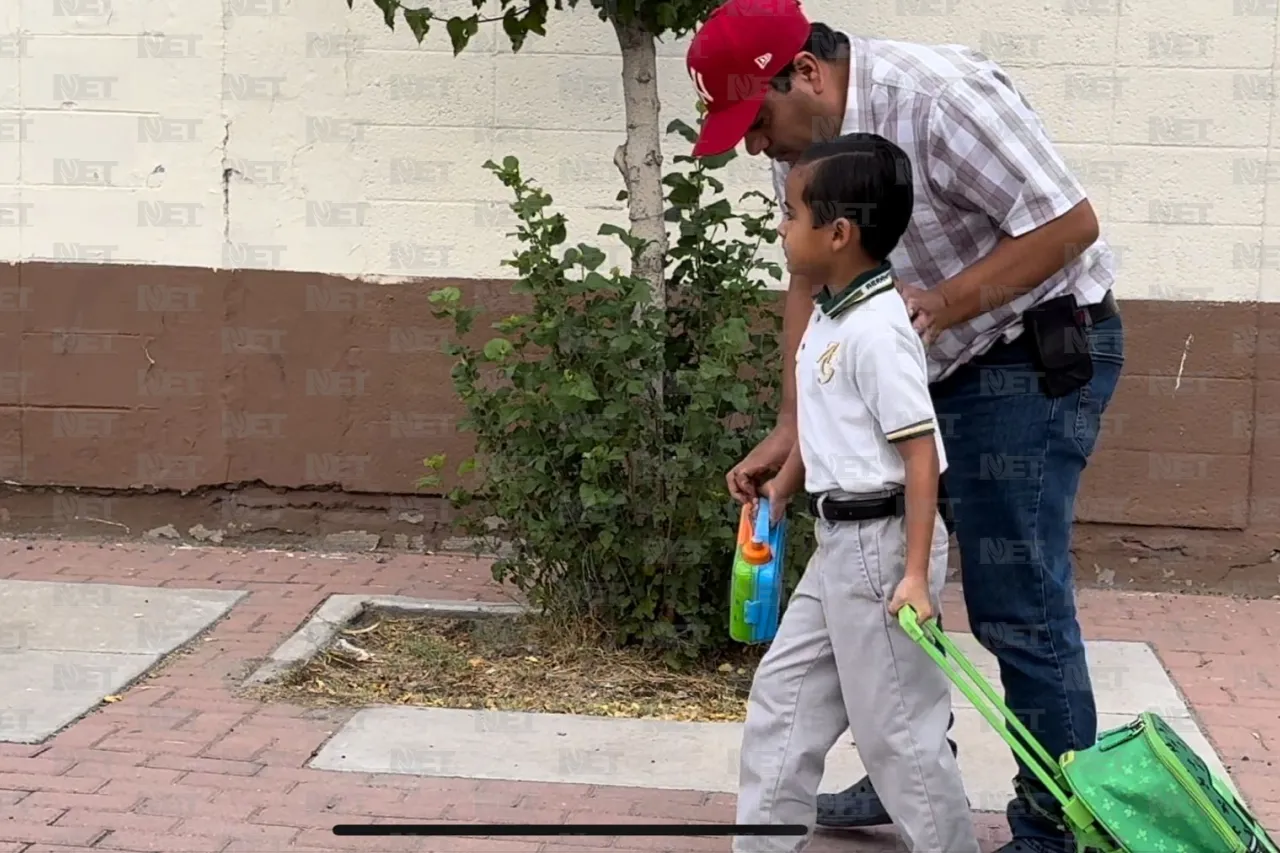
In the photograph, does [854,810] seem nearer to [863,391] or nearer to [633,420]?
[863,391]

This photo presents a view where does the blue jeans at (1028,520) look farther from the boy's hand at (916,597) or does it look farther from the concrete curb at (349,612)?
the concrete curb at (349,612)

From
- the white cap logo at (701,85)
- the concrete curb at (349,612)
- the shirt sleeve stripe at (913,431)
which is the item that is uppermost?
the white cap logo at (701,85)

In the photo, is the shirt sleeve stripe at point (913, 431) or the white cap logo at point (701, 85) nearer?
the shirt sleeve stripe at point (913, 431)

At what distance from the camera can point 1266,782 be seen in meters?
4.48

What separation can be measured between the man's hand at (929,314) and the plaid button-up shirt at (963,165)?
182mm

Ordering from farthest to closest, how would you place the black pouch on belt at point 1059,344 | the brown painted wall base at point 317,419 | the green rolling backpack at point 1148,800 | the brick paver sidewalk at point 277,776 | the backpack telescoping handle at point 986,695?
the brown painted wall base at point 317,419 < the brick paver sidewalk at point 277,776 < the black pouch on belt at point 1059,344 < the backpack telescoping handle at point 986,695 < the green rolling backpack at point 1148,800

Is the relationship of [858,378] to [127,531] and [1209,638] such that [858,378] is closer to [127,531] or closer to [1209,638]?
[1209,638]

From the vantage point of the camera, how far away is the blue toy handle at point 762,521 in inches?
142

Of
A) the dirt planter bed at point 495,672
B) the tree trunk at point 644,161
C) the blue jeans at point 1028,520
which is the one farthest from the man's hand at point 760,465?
the tree trunk at point 644,161

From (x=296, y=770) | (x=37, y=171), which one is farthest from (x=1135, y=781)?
(x=37, y=171)

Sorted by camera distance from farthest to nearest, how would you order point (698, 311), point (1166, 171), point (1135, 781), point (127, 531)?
point (127, 531) < point (1166, 171) < point (698, 311) < point (1135, 781)

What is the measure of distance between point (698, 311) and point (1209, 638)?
7.10ft

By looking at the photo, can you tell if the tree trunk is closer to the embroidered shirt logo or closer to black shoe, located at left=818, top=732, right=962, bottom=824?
black shoe, located at left=818, top=732, right=962, bottom=824

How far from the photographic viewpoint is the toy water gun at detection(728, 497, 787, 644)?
3.58 meters
